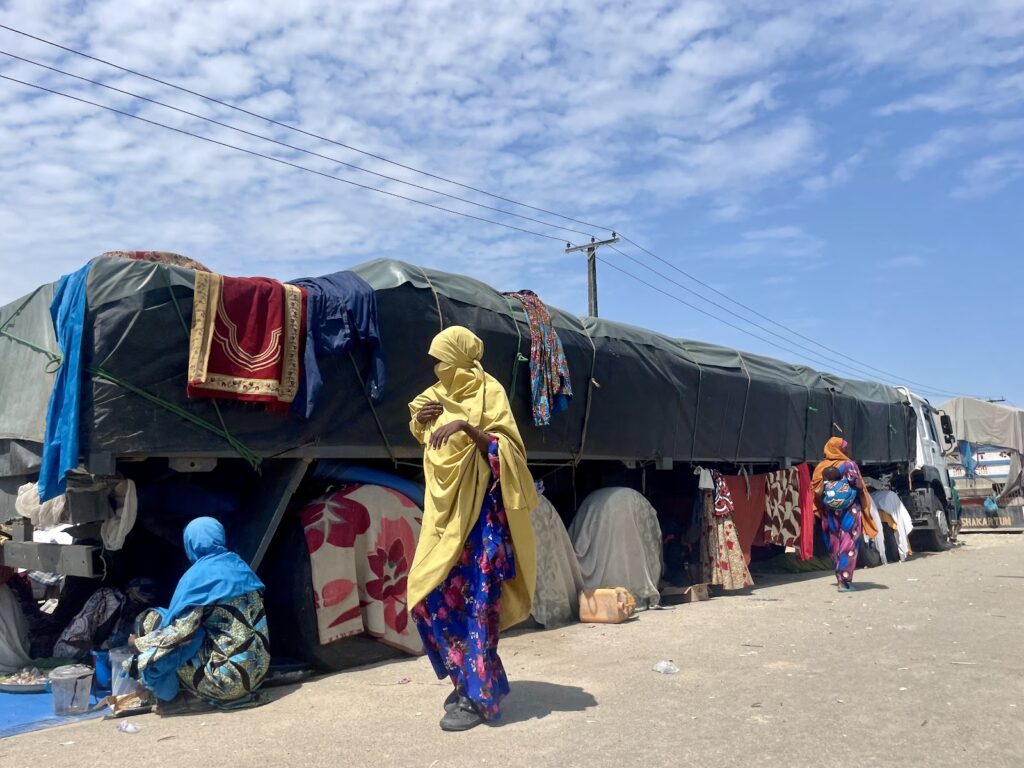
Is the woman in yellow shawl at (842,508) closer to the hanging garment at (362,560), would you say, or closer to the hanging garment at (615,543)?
the hanging garment at (615,543)

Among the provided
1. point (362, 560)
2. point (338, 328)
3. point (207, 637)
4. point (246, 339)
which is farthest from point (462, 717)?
point (338, 328)

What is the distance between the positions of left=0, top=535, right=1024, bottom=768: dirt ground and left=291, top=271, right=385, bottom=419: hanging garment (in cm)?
193

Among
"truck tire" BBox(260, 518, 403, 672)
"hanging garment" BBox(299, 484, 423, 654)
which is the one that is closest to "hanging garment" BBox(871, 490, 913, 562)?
"hanging garment" BBox(299, 484, 423, 654)

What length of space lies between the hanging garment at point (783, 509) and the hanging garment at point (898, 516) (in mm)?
2552

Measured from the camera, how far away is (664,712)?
4484 millimetres

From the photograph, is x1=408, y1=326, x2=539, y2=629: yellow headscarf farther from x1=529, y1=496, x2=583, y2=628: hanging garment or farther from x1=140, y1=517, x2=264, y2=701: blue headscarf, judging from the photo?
x1=529, y1=496, x2=583, y2=628: hanging garment

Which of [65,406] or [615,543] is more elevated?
[65,406]

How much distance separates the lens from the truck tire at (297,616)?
5797 millimetres

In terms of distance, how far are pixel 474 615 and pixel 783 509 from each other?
323 inches

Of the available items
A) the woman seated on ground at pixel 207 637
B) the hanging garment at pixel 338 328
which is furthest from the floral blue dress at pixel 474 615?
the hanging garment at pixel 338 328

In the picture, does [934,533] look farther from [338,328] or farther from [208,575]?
[208,575]

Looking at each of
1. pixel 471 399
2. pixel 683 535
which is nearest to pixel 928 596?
pixel 683 535

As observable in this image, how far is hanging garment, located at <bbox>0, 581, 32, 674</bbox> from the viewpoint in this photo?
6195 millimetres

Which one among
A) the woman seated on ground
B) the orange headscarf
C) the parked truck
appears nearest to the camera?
the woman seated on ground
